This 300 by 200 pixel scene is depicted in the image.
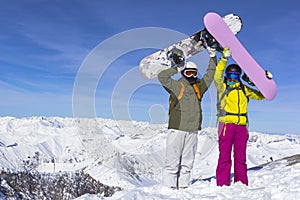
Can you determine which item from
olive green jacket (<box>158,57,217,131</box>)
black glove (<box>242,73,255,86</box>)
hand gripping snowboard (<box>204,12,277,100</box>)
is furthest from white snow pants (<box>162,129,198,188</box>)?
hand gripping snowboard (<box>204,12,277,100</box>)

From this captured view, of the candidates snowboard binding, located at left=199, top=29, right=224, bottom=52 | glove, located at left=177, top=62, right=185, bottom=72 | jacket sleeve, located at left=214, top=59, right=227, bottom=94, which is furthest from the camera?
snowboard binding, located at left=199, top=29, right=224, bottom=52

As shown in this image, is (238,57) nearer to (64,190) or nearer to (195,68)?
(195,68)

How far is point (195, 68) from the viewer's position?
8297 millimetres

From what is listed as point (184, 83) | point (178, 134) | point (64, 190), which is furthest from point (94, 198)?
point (64, 190)

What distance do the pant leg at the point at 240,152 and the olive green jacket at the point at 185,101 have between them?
3.25 ft

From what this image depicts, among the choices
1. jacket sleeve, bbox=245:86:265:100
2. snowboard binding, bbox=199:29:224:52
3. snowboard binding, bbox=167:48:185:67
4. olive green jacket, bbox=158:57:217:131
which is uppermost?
snowboard binding, bbox=199:29:224:52

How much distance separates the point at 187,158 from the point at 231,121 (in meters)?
1.42

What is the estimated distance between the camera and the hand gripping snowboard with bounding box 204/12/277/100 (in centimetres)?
877

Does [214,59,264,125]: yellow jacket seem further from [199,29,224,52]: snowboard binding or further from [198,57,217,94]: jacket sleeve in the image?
[199,29,224,52]: snowboard binding

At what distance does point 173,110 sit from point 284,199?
3150mm

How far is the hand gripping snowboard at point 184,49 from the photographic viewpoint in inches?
339

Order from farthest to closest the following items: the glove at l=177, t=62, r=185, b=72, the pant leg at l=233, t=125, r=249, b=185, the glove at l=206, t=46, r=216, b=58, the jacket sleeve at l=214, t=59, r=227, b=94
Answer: the glove at l=206, t=46, r=216, b=58 < the pant leg at l=233, t=125, r=249, b=185 < the glove at l=177, t=62, r=185, b=72 < the jacket sleeve at l=214, t=59, r=227, b=94

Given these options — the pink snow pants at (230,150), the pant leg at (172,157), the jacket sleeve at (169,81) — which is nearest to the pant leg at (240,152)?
the pink snow pants at (230,150)

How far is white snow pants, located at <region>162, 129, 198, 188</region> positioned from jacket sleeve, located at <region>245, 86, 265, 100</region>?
5.43 ft
